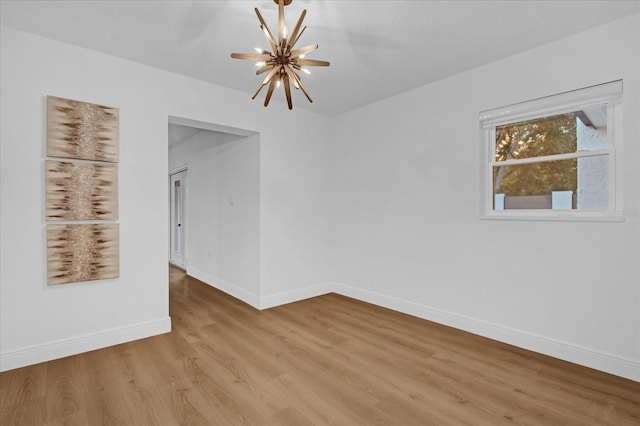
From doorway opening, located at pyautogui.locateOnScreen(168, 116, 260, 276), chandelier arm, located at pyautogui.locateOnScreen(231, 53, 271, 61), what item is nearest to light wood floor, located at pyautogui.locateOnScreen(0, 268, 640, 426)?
doorway opening, located at pyautogui.locateOnScreen(168, 116, 260, 276)

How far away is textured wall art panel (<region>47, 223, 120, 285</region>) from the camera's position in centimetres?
267

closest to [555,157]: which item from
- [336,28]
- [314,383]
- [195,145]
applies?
[336,28]

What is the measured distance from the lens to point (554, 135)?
2834 millimetres

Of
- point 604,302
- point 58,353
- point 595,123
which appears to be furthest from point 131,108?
point 604,302

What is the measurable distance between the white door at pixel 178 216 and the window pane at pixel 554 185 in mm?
5745

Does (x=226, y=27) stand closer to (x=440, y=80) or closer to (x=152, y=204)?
(x=152, y=204)

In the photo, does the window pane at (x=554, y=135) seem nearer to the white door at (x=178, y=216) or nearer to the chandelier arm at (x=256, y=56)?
the chandelier arm at (x=256, y=56)

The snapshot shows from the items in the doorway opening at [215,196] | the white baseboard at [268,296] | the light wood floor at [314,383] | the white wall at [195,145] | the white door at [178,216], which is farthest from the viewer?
the white door at [178,216]

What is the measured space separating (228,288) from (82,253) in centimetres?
A: 217

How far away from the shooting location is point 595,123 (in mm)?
2617

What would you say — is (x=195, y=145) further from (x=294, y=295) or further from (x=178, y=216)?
(x=294, y=295)

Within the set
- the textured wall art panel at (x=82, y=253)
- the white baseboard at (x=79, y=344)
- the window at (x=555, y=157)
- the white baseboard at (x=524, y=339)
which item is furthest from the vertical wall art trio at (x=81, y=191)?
the window at (x=555, y=157)

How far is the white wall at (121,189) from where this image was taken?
2.53 m

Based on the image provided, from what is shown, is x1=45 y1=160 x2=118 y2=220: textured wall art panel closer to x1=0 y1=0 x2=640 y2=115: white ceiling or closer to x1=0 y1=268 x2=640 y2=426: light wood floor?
x1=0 y1=0 x2=640 y2=115: white ceiling
